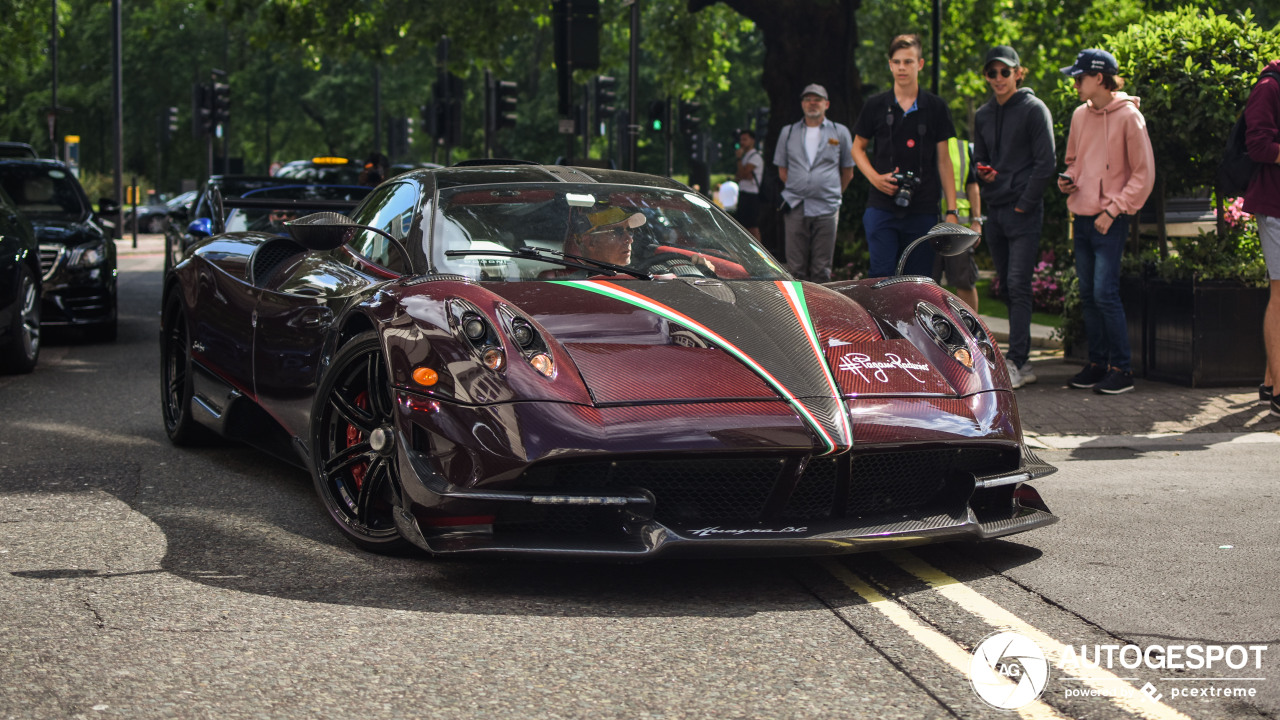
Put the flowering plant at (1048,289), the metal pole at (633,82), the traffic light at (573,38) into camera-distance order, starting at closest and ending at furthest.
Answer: the flowering plant at (1048,289) < the traffic light at (573,38) < the metal pole at (633,82)

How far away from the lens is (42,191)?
42.6 feet

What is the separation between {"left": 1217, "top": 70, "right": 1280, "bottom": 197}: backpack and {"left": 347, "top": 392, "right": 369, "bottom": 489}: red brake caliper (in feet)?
16.7

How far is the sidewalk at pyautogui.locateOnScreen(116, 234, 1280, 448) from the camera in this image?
744 cm

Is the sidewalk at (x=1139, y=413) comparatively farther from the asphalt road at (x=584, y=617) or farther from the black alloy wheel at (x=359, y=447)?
the black alloy wheel at (x=359, y=447)

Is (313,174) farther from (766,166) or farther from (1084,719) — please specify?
(1084,719)

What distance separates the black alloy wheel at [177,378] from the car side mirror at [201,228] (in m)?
5.06

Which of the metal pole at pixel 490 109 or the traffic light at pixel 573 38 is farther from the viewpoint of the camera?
the metal pole at pixel 490 109

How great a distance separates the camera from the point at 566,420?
4.13m

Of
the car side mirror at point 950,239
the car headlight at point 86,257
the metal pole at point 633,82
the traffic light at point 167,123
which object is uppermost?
the traffic light at point 167,123

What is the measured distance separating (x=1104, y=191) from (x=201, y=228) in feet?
23.9

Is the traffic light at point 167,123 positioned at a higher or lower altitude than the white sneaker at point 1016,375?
higher

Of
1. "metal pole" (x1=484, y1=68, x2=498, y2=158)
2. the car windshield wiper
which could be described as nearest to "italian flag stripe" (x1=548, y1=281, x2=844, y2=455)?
the car windshield wiper

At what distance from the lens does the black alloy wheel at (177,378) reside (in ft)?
22.7
